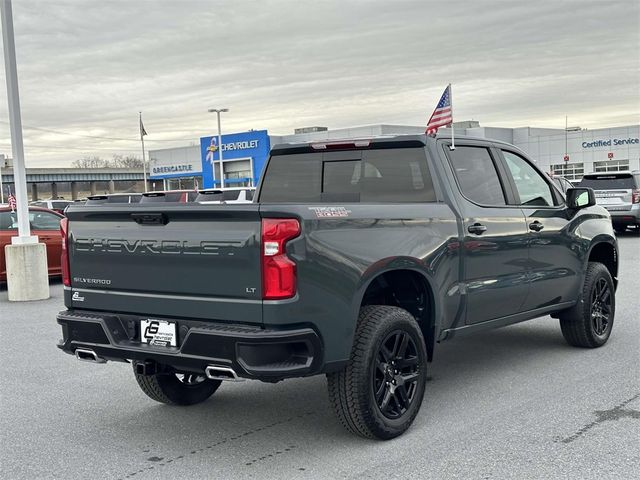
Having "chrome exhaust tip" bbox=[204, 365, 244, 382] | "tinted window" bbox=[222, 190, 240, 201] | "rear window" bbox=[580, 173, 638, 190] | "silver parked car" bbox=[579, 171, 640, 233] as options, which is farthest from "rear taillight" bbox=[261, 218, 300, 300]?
"rear window" bbox=[580, 173, 638, 190]

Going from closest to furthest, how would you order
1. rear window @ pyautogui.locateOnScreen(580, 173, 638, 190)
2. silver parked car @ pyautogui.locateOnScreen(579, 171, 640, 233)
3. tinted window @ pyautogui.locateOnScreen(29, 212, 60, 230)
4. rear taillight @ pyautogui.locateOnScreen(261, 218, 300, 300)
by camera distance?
rear taillight @ pyautogui.locateOnScreen(261, 218, 300, 300)
tinted window @ pyautogui.locateOnScreen(29, 212, 60, 230)
silver parked car @ pyautogui.locateOnScreen(579, 171, 640, 233)
rear window @ pyautogui.locateOnScreen(580, 173, 638, 190)

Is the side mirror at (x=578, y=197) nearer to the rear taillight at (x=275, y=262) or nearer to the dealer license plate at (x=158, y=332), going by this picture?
the rear taillight at (x=275, y=262)

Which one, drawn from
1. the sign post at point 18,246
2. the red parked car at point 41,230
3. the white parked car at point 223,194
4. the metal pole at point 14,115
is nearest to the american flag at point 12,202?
the red parked car at point 41,230

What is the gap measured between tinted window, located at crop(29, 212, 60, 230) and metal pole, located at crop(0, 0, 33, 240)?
2.20 meters

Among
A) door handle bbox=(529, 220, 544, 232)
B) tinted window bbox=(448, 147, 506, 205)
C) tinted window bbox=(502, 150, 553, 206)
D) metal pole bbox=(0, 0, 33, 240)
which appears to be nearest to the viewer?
tinted window bbox=(448, 147, 506, 205)

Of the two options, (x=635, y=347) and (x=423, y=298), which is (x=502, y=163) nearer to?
(x=423, y=298)

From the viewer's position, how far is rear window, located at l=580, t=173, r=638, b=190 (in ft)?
69.7

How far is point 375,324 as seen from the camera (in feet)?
15.6

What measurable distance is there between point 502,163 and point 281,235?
2.95 meters

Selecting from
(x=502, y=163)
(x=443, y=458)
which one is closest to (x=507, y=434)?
(x=443, y=458)

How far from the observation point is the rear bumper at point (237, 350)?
4.24 m

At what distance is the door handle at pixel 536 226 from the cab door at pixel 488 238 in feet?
0.35

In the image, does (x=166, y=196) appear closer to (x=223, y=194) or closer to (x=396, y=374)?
(x=223, y=194)

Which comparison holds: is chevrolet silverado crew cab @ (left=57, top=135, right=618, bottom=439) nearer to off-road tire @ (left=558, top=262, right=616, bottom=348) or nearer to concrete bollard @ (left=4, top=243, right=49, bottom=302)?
off-road tire @ (left=558, top=262, right=616, bottom=348)
